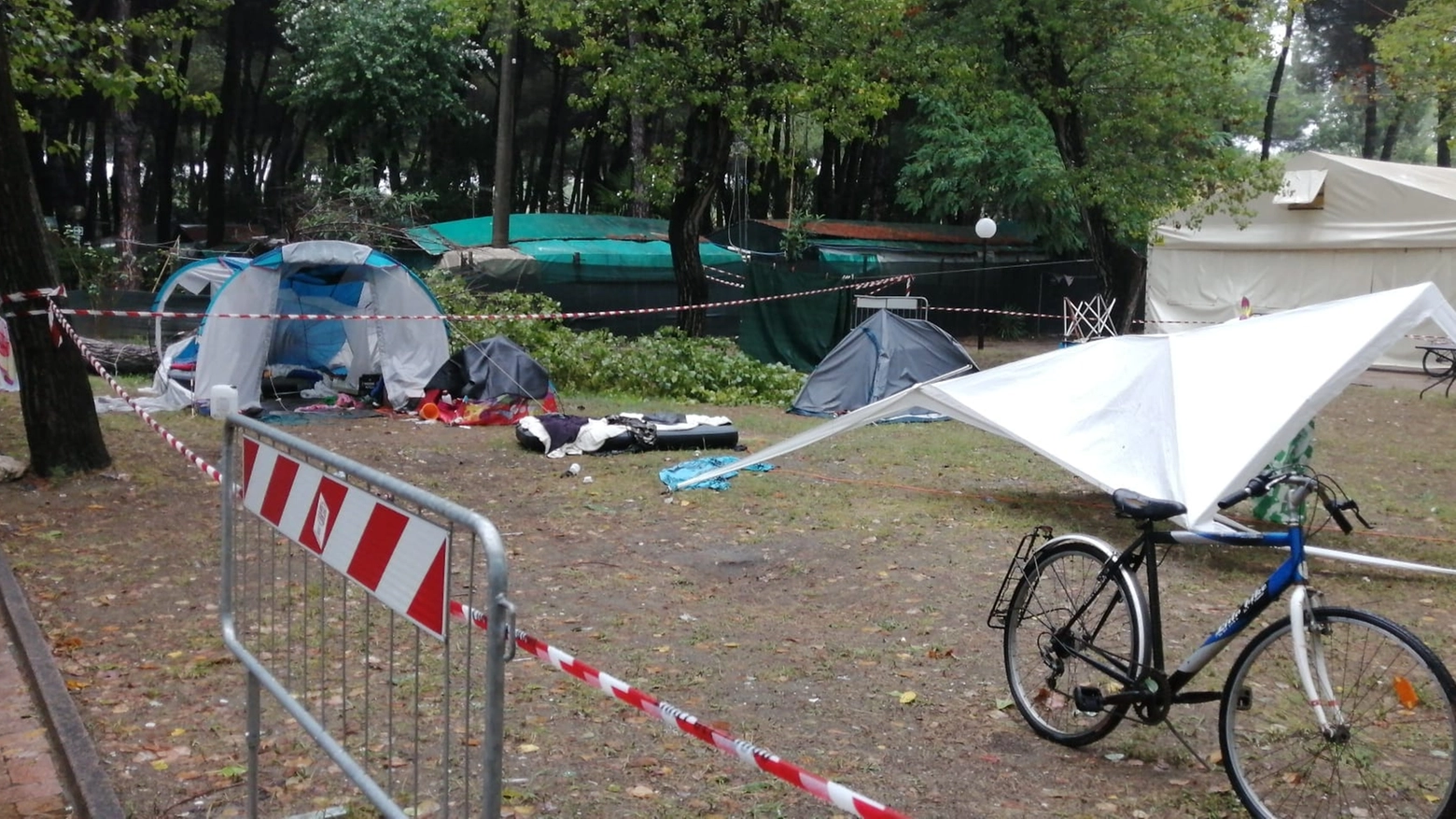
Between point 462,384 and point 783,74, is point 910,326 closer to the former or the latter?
point 783,74

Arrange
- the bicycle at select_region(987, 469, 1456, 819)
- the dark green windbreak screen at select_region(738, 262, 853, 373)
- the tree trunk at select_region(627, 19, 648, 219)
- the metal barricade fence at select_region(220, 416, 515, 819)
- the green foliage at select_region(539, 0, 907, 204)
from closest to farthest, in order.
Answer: the metal barricade fence at select_region(220, 416, 515, 819), the bicycle at select_region(987, 469, 1456, 819), the green foliage at select_region(539, 0, 907, 204), the tree trunk at select_region(627, 19, 648, 219), the dark green windbreak screen at select_region(738, 262, 853, 373)

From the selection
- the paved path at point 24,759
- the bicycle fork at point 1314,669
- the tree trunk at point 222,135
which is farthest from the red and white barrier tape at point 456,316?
the tree trunk at point 222,135

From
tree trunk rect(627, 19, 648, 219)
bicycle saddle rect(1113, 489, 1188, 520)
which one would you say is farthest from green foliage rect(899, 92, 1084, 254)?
bicycle saddle rect(1113, 489, 1188, 520)

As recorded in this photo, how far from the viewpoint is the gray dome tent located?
1494cm

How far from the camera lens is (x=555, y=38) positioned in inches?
1255

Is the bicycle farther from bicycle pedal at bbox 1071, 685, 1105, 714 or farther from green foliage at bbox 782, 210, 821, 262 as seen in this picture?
green foliage at bbox 782, 210, 821, 262

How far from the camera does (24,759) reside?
4.55 metres

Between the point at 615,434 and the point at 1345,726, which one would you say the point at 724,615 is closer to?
the point at 1345,726

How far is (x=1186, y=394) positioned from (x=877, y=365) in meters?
7.66

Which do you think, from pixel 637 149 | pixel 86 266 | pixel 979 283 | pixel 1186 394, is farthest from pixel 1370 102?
pixel 86 266

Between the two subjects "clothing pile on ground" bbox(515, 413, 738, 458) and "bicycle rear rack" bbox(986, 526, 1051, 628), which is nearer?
"bicycle rear rack" bbox(986, 526, 1051, 628)

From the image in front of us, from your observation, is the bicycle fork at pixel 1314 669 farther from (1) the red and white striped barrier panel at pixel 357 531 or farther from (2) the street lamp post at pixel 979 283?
(2) the street lamp post at pixel 979 283

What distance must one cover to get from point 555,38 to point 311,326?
56.1ft

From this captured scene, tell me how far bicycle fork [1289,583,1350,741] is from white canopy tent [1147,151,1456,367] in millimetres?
18388
